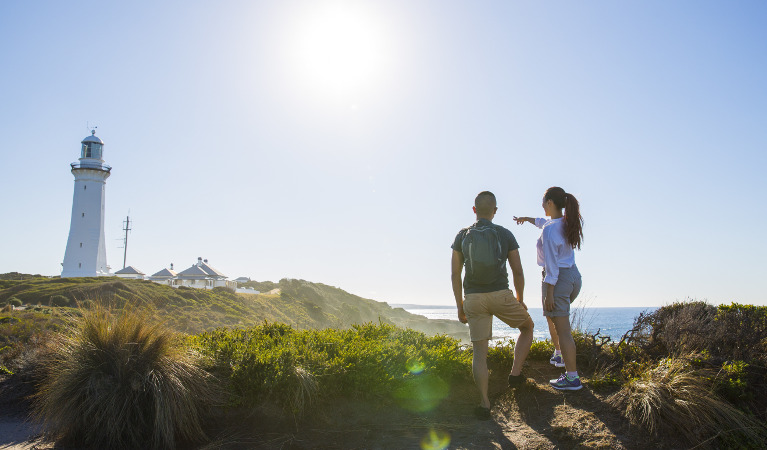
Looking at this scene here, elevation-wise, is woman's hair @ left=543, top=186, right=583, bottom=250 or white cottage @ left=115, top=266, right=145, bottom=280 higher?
white cottage @ left=115, top=266, right=145, bottom=280

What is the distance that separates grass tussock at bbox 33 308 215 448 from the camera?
436 cm

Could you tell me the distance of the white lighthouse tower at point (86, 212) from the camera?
139ft

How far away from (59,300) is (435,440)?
29.2 m

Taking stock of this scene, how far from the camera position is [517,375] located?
5551 mm

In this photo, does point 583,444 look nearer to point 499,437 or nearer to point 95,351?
point 499,437

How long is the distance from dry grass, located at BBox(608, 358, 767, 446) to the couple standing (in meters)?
0.92

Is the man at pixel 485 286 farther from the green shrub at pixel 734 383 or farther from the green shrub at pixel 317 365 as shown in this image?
the green shrub at pixel 734 383

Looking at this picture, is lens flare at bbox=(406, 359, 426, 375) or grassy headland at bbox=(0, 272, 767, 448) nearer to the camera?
grassy headland at bbox=(0, 272, 767, 448)

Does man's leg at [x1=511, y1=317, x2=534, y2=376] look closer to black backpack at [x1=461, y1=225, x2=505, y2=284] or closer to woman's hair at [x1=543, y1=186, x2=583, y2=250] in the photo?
black backpack at [x1=461, y1=225, x2=505, y2=284]

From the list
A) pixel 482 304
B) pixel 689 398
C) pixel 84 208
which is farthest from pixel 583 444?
pixel 84 208

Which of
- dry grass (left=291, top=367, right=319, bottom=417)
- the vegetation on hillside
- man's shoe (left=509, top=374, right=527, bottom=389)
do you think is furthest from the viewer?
the vegetation on hillside

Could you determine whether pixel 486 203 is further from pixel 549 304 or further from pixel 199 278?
pixel 199 278

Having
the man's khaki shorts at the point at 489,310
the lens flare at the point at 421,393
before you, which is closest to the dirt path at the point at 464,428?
the lens flare at the point at 421,393

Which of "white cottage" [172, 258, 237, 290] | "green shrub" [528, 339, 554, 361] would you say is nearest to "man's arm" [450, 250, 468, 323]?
"green shrub" [528, 339, 554, 361]
